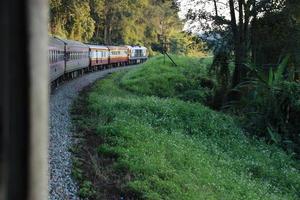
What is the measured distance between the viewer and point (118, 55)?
50.2 meters

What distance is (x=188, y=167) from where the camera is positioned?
10586 mm

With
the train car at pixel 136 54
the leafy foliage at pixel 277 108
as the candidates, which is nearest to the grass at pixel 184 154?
the leafy foliage at pixel 277 108

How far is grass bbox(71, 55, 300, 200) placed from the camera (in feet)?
30.6

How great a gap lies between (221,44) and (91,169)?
46.6 feet

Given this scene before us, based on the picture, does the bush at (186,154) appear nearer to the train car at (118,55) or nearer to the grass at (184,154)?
the grass at (184,154)

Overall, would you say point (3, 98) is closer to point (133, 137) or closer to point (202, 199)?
point (202, 199)

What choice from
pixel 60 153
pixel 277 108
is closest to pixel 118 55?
pixel 277 108

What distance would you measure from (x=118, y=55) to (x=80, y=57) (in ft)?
57.6

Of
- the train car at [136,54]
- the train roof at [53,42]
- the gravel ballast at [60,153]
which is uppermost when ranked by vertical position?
the train roof at [53,42]

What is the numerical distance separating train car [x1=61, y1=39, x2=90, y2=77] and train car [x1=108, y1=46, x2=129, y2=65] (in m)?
9.76

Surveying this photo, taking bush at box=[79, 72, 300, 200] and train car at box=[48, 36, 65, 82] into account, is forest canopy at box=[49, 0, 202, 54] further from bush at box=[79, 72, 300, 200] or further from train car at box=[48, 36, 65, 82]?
bush at box=[79, 72, 300, 200]

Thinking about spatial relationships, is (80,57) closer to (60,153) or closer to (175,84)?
(175,84)

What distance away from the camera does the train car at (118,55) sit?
153 ft

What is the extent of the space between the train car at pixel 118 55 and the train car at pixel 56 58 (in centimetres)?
2009
